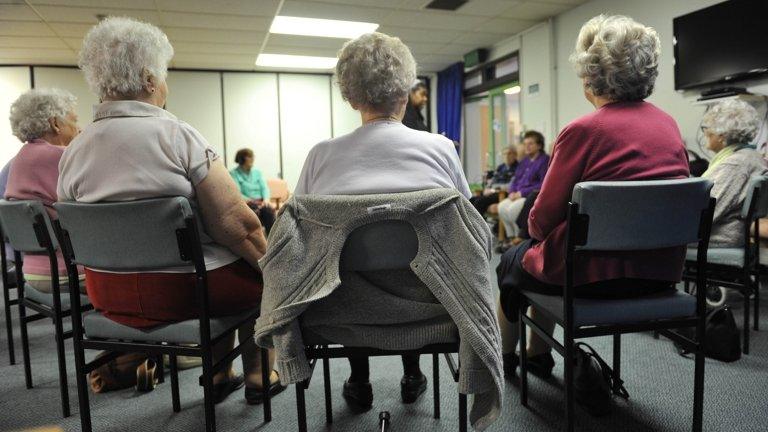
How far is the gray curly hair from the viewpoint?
1440 mm

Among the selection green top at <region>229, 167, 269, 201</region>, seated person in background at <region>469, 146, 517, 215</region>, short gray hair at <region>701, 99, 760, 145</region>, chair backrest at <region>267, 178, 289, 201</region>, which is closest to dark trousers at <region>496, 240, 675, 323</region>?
short gray hair at <region>701, 99, 760, 145</region>

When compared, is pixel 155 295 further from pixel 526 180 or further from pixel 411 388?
pixel 526 180

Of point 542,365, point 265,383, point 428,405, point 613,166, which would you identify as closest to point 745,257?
point 542,365

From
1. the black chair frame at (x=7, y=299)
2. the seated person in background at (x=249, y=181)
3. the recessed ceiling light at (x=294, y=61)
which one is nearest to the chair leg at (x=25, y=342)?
the black chair frame at (x=7, y=299)

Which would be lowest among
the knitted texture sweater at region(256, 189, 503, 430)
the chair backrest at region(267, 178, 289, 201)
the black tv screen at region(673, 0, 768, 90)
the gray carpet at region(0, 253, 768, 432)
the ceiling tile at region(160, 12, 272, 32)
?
the gray carpet at region(0, 253, 768, 432)

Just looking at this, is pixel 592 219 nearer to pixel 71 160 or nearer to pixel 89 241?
pixel 89 241

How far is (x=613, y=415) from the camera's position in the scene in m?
1.69

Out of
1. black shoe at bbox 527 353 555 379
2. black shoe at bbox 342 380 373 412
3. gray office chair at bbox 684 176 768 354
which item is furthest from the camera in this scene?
gray office chair at bbox 684 176 768 354

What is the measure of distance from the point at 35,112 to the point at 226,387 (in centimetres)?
148

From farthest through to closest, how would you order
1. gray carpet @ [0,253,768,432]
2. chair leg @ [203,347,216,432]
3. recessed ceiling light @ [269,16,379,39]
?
recessed ceiling light @ [269,16,379,39] → gray carpet @ [0,253,768,432] → chair leg @ [203,347,216,432]

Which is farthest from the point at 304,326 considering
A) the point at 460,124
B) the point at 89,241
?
the point at 460,124

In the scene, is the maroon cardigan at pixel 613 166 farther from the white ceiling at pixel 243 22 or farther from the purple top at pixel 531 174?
the white ceiling at pixel 243 22

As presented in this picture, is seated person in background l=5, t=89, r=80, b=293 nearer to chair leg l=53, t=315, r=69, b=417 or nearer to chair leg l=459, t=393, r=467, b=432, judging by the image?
chair leg l=53, t=315, r=69, b=417

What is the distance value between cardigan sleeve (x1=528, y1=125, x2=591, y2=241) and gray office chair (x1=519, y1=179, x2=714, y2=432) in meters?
0.14
